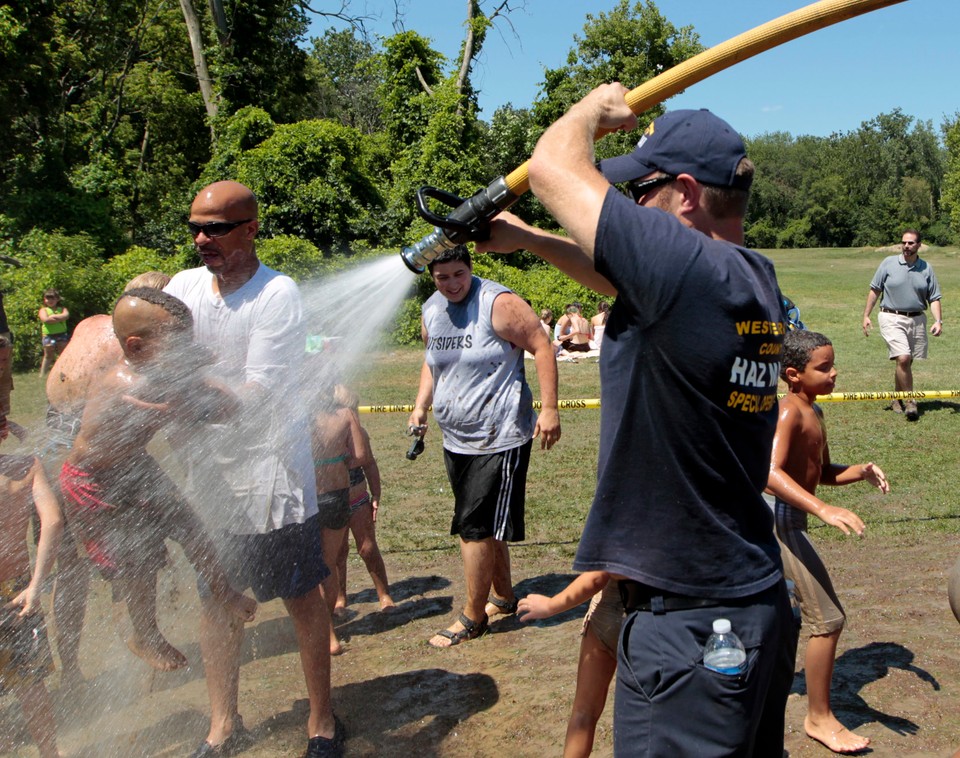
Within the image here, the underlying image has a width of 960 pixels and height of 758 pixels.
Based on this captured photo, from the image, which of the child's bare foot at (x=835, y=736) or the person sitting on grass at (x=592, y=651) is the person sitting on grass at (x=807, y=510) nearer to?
the child's bare foot at (x=835, y=736)

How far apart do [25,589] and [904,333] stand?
9478 mm

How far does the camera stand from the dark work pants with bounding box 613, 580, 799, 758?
196 centimetres

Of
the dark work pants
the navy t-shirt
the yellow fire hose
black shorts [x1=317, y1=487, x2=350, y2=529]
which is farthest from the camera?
black shorts [x1=317, y1=487, x2=350, y2=529]

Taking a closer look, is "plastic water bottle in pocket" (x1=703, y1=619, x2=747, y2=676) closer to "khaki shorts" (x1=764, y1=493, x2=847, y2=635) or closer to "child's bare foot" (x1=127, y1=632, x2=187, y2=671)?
"khaki shorts" (x1=764, y1=493, x2=847, y2=635)

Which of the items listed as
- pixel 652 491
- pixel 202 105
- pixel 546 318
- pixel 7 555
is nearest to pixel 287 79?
pixel 202 105

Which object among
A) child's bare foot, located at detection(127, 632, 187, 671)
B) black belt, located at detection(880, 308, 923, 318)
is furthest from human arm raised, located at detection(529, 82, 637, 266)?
black belt, located at detection(880, 308, 923, 318)

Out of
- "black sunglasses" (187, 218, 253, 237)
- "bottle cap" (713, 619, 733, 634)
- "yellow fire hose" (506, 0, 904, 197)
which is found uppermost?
"yellow fire hose" (506, 0, 904, 197)

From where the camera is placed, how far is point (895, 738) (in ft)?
12.1

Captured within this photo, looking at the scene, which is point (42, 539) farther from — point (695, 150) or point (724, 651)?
point (695, 150)

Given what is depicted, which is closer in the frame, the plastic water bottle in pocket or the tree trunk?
the plastic water bottle in pocket

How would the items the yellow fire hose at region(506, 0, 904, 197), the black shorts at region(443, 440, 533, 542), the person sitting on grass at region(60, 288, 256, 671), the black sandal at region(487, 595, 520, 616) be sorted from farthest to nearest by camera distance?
the black sandal at region(487, 595, 520, 616) < the black shorts at region(443, 440, 533, 542) < the person sitting on grass at region(60, 288, 256, 671) < the yellow fire hose at region(506, 0, 904, 197)

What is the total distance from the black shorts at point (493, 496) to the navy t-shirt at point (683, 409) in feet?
9.07

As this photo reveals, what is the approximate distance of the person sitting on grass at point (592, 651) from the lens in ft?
8.93

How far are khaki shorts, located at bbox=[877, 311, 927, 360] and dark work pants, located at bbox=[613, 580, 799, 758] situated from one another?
9.22 metres
